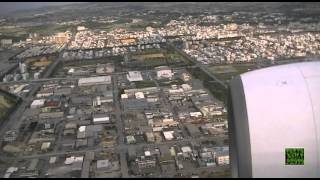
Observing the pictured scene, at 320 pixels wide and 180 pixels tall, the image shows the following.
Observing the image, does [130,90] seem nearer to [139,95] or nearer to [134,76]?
[139,95]

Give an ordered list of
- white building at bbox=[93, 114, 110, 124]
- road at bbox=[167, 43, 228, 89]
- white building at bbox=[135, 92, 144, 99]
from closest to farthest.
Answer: white building at bbox=[93, 114, 110, 124], white building at bbox=[135, 92, 144, 99], road at bbox=[167, 43, 228, 89]

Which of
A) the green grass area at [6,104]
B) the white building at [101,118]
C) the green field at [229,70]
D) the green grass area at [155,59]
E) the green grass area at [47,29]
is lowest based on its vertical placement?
the green field at [229,70]

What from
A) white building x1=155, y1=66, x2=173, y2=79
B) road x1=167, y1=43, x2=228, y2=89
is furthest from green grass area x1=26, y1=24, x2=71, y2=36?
white building x1=155, y1=66, x2=173, y2=79

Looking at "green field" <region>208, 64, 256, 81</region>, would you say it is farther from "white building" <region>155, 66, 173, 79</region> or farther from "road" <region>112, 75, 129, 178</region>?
"road" <region>112, 75, 129, 178</region>

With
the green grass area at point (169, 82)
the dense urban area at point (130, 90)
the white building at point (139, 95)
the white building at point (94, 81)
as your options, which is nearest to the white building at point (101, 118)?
the dense urban area at point (130, 90)

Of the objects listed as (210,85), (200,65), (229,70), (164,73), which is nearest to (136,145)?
(210,85)

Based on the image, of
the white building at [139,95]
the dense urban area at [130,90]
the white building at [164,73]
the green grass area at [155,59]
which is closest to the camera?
the dense urban area at [130,90]

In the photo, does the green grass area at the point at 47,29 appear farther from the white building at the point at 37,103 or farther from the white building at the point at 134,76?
the white building at the point at 37,103
